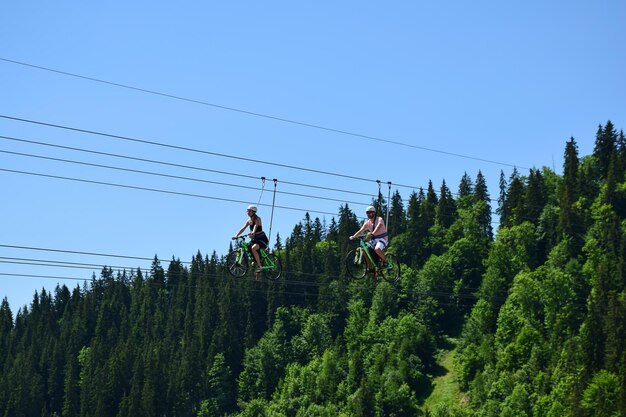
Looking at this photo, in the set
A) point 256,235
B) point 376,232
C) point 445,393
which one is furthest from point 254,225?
point 445,393

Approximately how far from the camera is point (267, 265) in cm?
5144

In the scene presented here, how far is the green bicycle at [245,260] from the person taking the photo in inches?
2031

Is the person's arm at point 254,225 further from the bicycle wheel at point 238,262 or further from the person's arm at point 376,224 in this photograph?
the person's arm at point 376,224

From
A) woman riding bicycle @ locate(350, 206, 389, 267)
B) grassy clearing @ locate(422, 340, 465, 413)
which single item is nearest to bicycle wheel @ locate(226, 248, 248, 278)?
woman riding bicycle @ locate(350, 206, 389, 267)

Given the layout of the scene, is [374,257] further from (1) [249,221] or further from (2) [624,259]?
(2) [624,259]

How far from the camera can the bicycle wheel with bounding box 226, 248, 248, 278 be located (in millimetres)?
52406

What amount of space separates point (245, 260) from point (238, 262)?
0.38 metres

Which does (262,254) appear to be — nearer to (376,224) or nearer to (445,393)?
(376,224)

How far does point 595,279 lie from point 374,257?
154501 millimetres

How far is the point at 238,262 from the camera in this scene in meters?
52.4

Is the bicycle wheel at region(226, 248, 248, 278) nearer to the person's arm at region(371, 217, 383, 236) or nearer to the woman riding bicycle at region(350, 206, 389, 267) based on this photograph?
the woman riding bicycle at region(350, 206, 389, 267)

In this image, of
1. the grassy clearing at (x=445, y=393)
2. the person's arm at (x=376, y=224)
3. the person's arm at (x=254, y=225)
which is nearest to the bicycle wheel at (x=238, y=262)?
the person's arm at (x=254, y=225)

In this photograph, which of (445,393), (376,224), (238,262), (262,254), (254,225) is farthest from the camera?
(445,393)

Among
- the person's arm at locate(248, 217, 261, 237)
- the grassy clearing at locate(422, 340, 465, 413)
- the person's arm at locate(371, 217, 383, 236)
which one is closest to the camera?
the person's arm at locate(371, 217, 383, 236)
